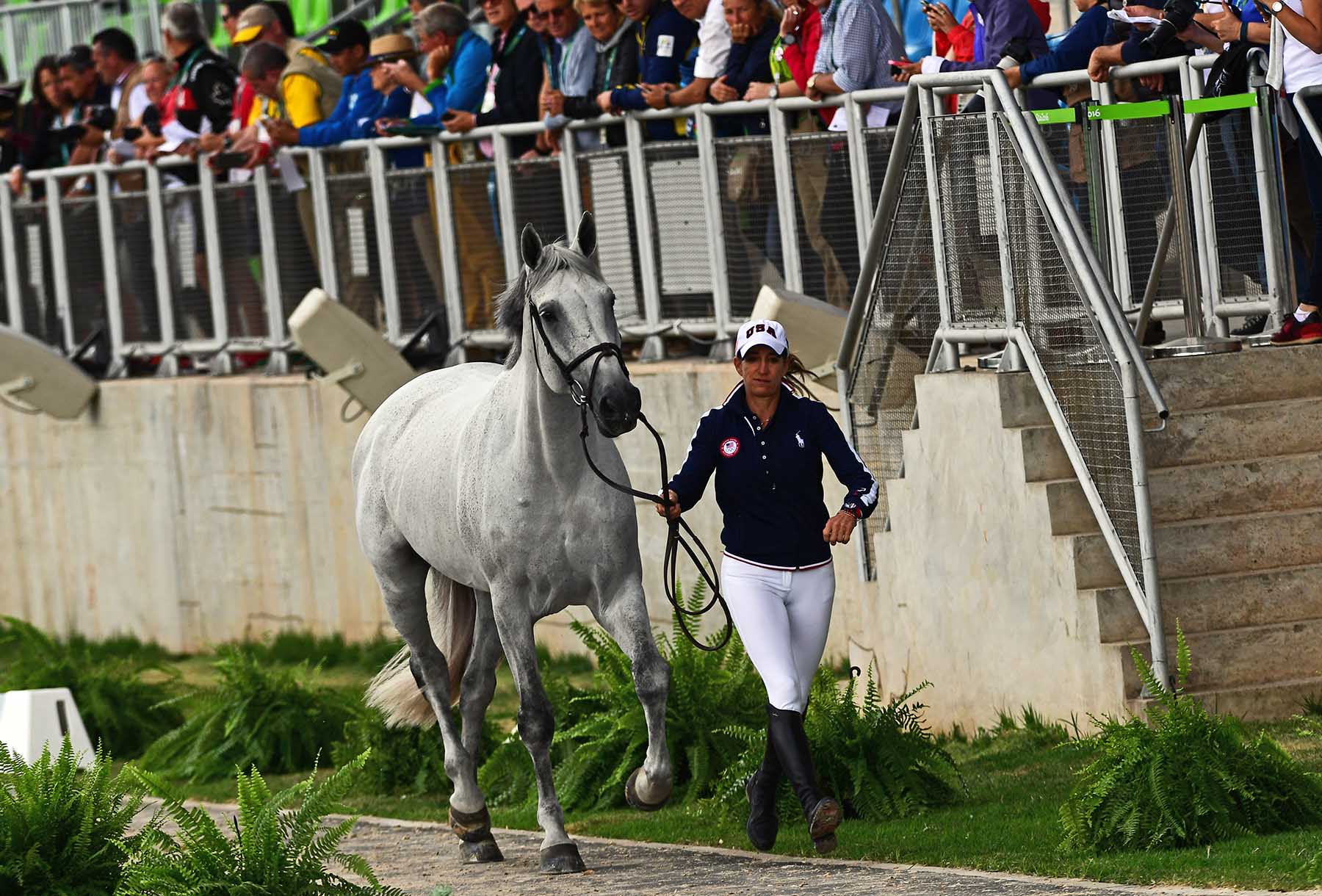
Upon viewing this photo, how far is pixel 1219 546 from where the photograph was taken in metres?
11.1

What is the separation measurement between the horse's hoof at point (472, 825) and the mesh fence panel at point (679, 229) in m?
5.14

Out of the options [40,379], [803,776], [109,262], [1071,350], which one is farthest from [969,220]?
[40,379]

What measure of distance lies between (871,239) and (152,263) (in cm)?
902

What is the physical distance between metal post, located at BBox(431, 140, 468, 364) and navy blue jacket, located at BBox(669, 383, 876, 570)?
7.47m

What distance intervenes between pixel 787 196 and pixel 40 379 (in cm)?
814

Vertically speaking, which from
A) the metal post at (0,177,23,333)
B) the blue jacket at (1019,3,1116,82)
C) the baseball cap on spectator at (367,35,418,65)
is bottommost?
the metal post at (0,177,23,333)

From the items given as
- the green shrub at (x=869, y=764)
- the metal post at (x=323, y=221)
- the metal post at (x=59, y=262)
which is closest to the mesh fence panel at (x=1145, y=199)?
the green shrub at (x=869, y=764)

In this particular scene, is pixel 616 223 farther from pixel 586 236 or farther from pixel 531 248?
pixel 531 248

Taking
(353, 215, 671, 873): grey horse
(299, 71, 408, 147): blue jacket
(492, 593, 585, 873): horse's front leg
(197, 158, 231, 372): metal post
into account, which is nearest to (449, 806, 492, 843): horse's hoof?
(353, 215, 671, 873): grey horse

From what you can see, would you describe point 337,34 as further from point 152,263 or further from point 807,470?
point 807,470

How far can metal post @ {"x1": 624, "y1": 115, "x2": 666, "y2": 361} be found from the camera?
14.9 metres

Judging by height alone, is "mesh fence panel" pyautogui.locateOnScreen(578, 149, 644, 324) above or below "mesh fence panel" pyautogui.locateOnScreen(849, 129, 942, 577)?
above

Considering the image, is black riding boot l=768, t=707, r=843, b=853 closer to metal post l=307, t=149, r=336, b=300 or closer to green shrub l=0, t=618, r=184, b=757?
green shrub l=0, t=618, r=184, b=757

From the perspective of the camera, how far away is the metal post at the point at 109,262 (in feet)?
63.7
